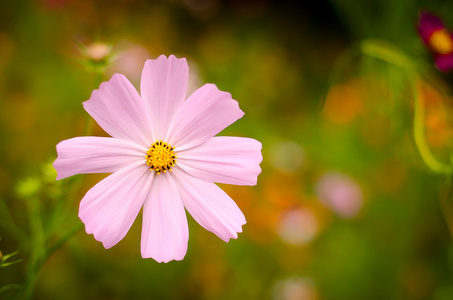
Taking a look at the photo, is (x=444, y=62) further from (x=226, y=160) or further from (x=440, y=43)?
(x=226, y=160)

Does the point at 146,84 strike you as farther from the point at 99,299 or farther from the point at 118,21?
the point at 118,21

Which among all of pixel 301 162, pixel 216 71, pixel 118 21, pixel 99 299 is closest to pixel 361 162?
pixel 301 162

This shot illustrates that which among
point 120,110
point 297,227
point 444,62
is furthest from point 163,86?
point 297,227

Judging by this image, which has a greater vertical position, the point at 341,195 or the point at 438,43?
the point at 438,43

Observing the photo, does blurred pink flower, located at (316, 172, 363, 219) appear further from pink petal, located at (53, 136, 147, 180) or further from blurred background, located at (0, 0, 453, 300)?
pink petal, located at (53, 136, 147, 180)

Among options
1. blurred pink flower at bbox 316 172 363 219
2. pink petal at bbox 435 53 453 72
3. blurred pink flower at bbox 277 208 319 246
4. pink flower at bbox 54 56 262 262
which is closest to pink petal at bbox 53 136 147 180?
pink flower at bbox 54 56 262 262

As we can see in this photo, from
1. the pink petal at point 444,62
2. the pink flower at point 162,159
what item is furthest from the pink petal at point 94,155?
the pink petal at point 444,62
